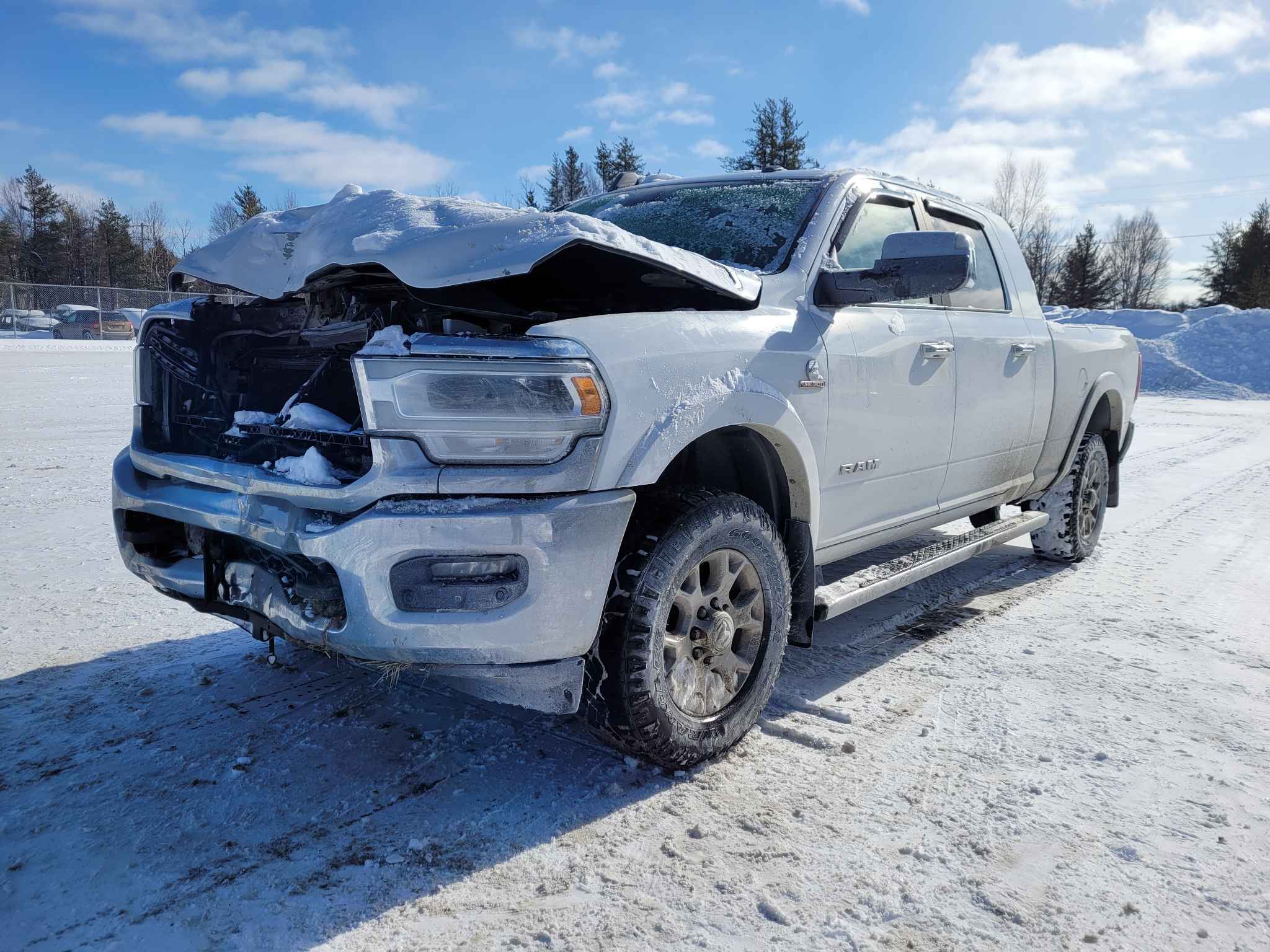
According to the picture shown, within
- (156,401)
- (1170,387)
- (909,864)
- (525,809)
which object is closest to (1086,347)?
(909,864)

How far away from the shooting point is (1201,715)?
10.4ft

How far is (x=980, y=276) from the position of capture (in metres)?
4.33

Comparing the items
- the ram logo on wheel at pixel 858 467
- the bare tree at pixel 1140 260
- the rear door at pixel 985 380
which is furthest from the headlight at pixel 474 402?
the bare tree at pixel 1140 260

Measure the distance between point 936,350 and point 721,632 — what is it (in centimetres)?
160

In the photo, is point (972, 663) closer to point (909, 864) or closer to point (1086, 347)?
point (909, 864)

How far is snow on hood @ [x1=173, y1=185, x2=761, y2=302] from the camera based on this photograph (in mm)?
2211

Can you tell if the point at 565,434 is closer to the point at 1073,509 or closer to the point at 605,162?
the point at 1073,509

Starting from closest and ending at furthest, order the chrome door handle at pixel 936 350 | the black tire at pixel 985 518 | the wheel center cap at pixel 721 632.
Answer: the wheel center cap at pixel 721 632, the chrome door handle at pixel 936 350, the black tire at pixel 985 518

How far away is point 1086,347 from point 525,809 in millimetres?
4199

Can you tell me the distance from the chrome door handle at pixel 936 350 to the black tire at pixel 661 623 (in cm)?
118

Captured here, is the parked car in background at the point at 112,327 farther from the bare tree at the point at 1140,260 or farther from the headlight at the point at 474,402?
the bare tree at the point at 1140,260

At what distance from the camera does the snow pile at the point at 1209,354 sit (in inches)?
832

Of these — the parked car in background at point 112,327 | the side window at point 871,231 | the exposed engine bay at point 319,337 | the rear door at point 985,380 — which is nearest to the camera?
the exposed engine bay at point 319,337

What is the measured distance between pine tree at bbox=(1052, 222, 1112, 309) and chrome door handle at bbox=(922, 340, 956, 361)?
4792 centimetres
